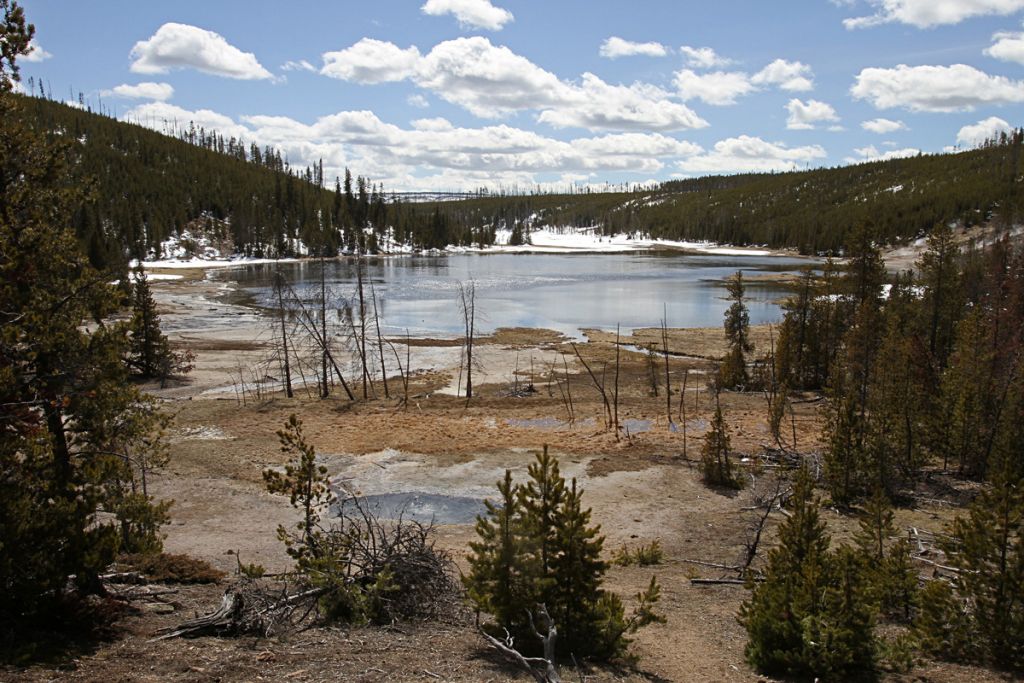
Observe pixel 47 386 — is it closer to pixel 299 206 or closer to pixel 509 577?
pixel 509 577

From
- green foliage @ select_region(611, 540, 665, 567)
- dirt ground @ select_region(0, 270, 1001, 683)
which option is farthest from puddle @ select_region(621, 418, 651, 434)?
green foliage @ select_region(611, 540, 665, 567)

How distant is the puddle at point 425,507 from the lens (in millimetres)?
18797

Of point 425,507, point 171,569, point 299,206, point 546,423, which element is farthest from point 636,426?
point 299,206

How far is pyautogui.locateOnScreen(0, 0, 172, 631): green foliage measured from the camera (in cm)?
793

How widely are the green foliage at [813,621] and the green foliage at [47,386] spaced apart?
28.1 feet

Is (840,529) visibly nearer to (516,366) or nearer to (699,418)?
(699,418)

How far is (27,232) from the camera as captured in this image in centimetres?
916

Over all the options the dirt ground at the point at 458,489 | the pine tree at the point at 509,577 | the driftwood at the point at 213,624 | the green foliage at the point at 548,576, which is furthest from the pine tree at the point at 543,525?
the driftwood at the point at 213,624

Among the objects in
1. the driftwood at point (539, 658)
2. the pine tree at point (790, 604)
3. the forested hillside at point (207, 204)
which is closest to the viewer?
the driftwood at point (539, 658)

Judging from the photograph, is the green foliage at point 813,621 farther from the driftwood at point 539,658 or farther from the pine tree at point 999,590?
the driftwood at point 539,658

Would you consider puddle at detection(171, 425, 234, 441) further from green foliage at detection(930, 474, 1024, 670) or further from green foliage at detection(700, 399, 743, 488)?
green foliage at detection(930, 474, 1024, 670)

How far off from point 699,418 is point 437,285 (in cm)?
6566

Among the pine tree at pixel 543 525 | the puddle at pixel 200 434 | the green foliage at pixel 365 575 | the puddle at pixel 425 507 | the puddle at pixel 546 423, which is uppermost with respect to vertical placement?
the pine tree at pixel 543 525

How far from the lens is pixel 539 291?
8619 centimetres
